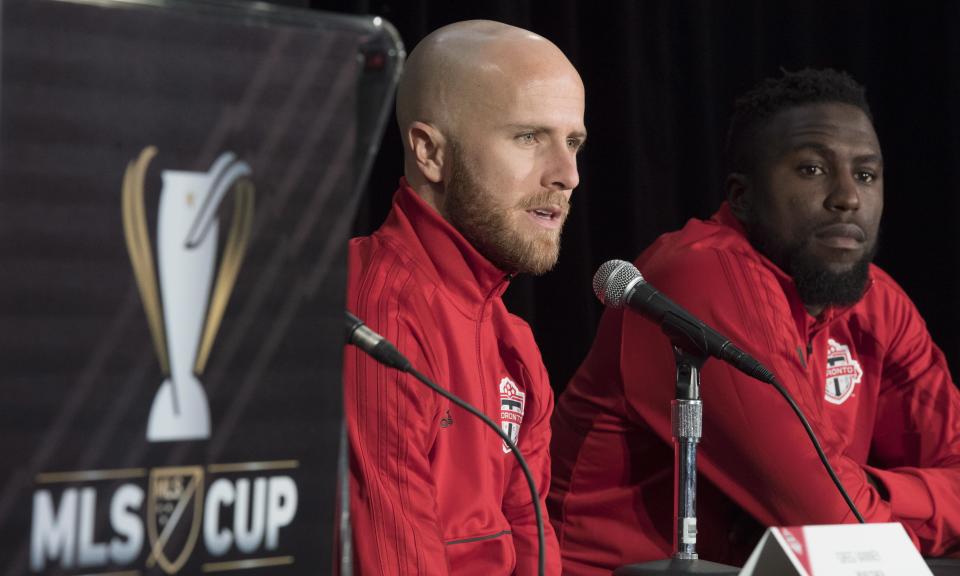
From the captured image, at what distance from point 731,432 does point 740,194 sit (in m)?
0.62

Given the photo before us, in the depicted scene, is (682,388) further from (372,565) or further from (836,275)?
(836,275)

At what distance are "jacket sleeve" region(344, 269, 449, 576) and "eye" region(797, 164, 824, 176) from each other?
105cm

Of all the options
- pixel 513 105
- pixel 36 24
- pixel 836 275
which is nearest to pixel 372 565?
pixel 513 105

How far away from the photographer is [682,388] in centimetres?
157

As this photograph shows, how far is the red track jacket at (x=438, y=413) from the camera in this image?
60.3 inches

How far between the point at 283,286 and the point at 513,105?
105 centimetres

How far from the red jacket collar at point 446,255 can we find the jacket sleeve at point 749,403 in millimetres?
427

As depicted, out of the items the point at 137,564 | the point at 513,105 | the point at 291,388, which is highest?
the point at 513,105

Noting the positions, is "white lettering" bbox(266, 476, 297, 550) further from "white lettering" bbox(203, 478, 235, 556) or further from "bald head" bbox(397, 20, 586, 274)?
"bald head" bbox(397, 20, 586, 274)

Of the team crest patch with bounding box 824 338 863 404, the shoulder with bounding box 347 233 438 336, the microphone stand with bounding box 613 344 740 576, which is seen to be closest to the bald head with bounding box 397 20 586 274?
the shoulder with bounding box 347 233 438 336

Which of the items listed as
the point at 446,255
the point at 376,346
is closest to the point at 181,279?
the point at 376,346

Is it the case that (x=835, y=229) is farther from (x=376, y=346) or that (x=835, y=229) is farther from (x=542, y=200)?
(x=376, y=346)

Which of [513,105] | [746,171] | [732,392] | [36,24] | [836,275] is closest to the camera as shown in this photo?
[36,24]

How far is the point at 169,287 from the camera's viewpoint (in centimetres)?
73
